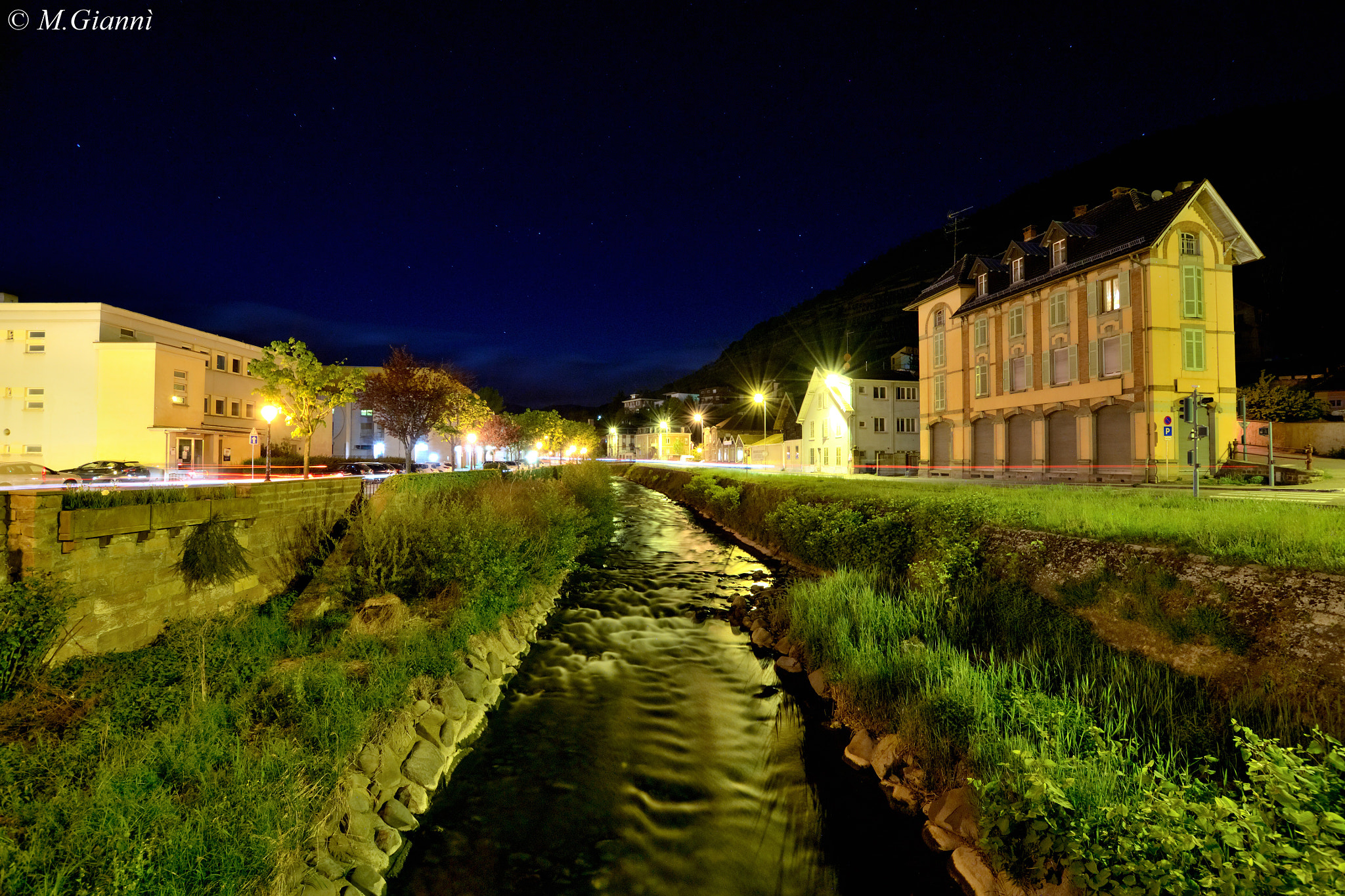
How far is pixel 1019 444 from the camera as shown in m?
35.5

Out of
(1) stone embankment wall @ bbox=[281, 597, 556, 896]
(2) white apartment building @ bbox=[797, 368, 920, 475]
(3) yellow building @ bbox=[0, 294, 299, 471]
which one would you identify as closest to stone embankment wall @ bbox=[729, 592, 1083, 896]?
(1) stone embankment wall @ bbox=[281, 597, 556, 896]

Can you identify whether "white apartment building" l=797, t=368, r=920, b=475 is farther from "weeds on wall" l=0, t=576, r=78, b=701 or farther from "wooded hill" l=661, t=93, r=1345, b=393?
"weeds on wall" l=0, t=576, r=78, b=701

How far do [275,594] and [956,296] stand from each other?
42.6m

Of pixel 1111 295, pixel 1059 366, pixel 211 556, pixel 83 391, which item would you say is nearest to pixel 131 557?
pixel 211 556

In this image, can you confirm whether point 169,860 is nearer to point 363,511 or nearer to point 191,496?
point 191,496

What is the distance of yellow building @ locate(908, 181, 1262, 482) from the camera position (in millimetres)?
27672

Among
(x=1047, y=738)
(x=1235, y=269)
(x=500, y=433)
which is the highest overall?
(x=1235, y=269)

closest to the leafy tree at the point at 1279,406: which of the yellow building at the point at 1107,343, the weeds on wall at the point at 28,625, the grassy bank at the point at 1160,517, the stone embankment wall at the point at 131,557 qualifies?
the yellow building at the point at 1107,343

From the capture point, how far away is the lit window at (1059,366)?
32188 millimetres

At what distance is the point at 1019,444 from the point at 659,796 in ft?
117

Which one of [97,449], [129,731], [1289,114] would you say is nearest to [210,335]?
[97,449]

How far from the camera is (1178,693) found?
7.18m

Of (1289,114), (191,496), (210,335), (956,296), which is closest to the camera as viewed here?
(191,496)

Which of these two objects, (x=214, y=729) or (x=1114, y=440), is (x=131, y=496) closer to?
(x=214, y=729)
